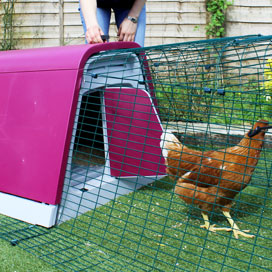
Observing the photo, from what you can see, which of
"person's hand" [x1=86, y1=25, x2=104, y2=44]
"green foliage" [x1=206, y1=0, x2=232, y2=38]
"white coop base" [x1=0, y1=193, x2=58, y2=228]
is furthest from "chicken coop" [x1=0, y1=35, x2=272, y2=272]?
"green foliage" [x1=206, y1=0, x2=232, y2=38]

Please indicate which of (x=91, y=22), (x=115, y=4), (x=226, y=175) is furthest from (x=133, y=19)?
(x=226, y=175)

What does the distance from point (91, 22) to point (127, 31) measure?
1.01ft

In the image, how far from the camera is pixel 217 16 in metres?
4.81

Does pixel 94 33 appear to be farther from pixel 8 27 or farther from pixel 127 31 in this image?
pixel 8 27

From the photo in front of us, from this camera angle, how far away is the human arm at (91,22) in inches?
83.6

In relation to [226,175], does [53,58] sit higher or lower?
Result: higher

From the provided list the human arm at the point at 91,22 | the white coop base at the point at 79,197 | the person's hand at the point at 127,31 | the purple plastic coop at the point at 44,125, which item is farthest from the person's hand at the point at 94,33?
the white coop base at the point at 79,197

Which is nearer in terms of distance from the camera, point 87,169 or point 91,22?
point 87,169

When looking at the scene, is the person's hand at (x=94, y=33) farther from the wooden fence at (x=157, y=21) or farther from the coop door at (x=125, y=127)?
the wooden fence at (x=157, y=21)

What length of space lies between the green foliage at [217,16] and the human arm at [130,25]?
259cm

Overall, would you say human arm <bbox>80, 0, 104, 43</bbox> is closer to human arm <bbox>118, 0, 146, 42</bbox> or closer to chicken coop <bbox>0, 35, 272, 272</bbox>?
chicken coop <bbox>0, 35, 272, 272</bbox>

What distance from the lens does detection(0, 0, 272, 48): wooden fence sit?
4.80 meters

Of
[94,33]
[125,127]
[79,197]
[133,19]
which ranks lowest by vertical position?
[79,197]

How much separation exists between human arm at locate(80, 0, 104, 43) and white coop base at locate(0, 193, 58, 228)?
3.17ft
